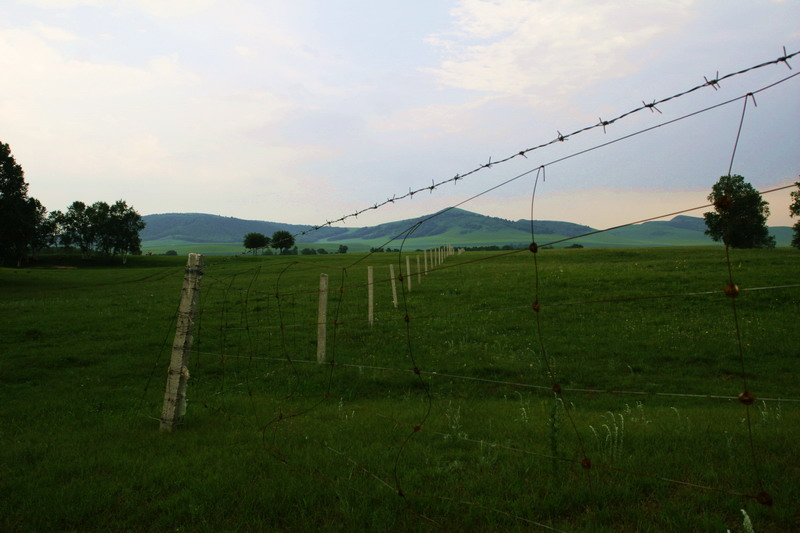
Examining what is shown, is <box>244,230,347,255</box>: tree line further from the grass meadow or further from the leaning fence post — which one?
the leaning fence post

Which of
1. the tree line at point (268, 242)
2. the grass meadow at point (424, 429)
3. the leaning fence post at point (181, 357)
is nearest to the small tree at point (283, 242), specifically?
the tree line at point (268, 242)

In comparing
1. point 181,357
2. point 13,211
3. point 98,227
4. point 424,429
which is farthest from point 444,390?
point 98,227

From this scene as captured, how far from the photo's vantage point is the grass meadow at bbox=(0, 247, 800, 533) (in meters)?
4.36

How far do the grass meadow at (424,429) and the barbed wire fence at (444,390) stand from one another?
0.05 meters

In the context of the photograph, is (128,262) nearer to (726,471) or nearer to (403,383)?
(403,383)

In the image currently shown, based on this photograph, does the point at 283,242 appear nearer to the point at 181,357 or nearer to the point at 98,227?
the point at 181,357

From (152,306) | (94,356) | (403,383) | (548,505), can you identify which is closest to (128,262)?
(152,306)

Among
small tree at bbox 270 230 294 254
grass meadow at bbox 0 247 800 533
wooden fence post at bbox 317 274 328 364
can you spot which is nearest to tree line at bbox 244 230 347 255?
small tree at bbox 270 230 294 254

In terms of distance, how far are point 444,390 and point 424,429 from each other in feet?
9.15

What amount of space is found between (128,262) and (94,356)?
85.2m

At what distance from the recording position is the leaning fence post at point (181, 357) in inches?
265

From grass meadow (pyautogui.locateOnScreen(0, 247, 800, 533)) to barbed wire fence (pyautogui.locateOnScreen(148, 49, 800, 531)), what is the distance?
0.05 metres

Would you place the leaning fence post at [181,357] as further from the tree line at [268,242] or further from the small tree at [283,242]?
the small tree at [283,242]

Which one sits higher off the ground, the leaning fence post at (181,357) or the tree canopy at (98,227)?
the tree canopy at (98,227)
